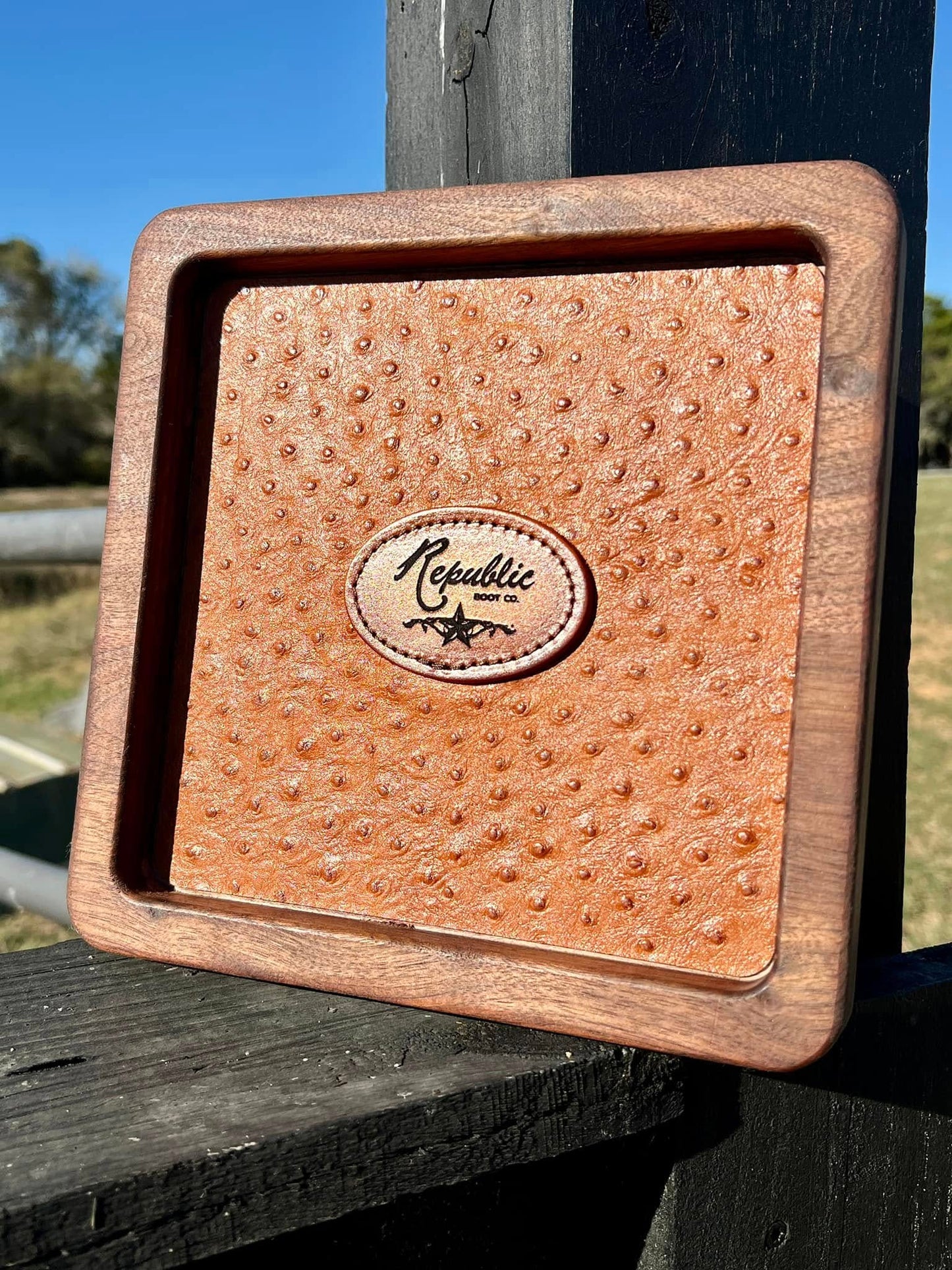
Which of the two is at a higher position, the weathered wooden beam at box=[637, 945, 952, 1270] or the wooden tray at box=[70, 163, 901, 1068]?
the wooden tray at box=[70, 163, 901, 1068]

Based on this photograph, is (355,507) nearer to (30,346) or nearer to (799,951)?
(799,951)

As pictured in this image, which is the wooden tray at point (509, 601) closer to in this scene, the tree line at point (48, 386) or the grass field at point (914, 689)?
the grass field at point (914, 689)

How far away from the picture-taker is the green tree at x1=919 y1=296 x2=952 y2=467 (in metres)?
18.5

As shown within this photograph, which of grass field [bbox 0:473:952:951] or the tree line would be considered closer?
grass field [bbox 0:473:952:951]

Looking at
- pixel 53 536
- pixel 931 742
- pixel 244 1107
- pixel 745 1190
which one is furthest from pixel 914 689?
pixel 244 1107

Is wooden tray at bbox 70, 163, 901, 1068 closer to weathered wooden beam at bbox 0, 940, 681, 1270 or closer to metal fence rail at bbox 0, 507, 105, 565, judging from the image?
weathered wooden beam at bbox 0, 940, 681, 1270

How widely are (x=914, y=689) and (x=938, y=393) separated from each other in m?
15.1

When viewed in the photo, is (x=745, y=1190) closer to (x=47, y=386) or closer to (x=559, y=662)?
(x=559, y=662)

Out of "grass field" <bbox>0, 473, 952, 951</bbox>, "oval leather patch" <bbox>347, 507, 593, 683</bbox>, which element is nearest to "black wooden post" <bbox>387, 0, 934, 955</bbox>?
"oval leather patch" <bbox>347, 507, 593, 683</bbox>

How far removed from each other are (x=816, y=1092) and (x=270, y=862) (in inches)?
14.8

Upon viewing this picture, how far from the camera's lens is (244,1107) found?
0.48 m

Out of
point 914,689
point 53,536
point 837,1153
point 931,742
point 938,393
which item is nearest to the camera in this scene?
point 837,1153

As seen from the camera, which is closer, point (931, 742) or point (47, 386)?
point (931, 742)

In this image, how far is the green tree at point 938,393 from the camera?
1855 cm
